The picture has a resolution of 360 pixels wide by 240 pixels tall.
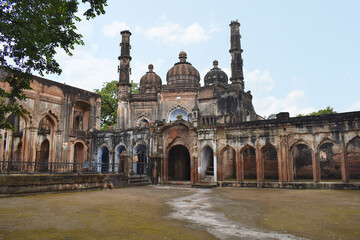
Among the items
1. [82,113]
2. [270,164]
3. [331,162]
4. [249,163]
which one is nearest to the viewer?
[331,162]

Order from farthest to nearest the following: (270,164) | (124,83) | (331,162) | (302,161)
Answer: (124,83) < (270,164) < (302,161) < (331,162)

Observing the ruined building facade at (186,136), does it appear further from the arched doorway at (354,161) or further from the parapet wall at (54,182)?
the parapet wall at (54,182)

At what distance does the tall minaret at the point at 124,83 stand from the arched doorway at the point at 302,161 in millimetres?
16070

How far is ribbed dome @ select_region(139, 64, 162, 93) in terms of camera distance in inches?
1242

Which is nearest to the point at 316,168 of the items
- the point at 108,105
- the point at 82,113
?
the point at 82,113

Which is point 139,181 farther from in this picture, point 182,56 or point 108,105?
point 108,105

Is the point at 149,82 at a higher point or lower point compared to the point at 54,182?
higher

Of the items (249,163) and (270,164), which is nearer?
(249,163)

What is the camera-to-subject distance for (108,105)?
39406 millimetres

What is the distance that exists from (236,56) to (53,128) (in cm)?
1880

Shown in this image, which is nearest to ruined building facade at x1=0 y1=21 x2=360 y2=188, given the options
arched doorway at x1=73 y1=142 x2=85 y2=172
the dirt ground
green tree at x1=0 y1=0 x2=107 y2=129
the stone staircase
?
arched doorway at x1=73 y1=142 x2=85 y2=172

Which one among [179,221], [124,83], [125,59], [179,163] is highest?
[125,59]

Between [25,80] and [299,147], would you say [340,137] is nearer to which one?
[299,147]

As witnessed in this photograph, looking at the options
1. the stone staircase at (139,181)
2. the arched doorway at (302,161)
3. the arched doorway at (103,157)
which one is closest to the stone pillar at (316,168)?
the arched doorway at (302,161)
